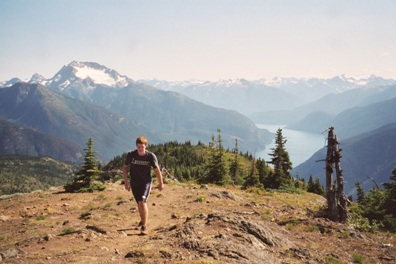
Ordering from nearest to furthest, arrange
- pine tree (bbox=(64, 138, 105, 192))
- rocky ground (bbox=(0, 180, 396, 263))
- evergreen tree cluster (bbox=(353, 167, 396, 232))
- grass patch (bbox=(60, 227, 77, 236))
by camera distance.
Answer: rocky ground (bbox=(0, 180, 396, 263)) → grass patch (bbox=(60, 227, 77, 236)) → evergreen tree cluster (bbox=(353, 167, 396, 232)) → pine tree (bbox=(64, 138, 105, 192))

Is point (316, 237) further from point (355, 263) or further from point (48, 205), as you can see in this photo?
point (48, 205)

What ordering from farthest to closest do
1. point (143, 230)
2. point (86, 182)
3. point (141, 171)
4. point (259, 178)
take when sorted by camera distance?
1. point (259, 178)
2. point (86, 182)
3. point (143, 230)
4. point (141, 171)

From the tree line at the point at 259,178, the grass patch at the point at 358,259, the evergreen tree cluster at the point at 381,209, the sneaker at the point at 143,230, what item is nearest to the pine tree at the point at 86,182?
the tree line at the point at 259,178

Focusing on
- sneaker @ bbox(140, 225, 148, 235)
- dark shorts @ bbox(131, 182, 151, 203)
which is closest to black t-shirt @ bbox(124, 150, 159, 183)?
dark shorts @ bbox(131, 182, 151, 203)

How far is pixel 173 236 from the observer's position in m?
9.80

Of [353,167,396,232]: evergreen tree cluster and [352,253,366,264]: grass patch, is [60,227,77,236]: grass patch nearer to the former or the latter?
[352,253,366,264]: grass patch

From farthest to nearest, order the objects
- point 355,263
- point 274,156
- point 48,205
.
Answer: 1. point 274,156
2. point 48,205
3. point 355,263

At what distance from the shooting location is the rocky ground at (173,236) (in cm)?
857

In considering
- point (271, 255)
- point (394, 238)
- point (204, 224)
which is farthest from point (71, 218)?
point (394, 238)

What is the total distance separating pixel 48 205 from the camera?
54.5ft

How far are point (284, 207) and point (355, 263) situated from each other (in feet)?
28.3

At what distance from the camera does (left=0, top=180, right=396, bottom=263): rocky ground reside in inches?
337

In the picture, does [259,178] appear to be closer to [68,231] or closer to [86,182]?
[86,182]

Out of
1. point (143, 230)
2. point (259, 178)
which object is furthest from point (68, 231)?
point (259, 178)
